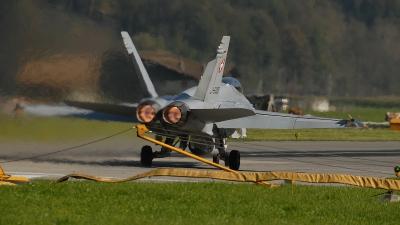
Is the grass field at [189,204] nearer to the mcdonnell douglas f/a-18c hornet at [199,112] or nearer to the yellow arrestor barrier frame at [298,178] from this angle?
the yellow arrestor barrier frame at [298,178]

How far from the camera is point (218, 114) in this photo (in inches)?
952

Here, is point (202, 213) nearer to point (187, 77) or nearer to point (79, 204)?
point (79, 204)

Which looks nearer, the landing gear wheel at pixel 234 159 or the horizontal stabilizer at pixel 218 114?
the horizontal stabilizer at pixel 218 114

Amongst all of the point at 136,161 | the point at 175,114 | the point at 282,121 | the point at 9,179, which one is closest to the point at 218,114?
the point at 175,114

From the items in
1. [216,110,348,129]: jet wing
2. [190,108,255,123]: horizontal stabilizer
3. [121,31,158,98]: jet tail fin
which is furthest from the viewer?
[216,110,348,129]: jet wing

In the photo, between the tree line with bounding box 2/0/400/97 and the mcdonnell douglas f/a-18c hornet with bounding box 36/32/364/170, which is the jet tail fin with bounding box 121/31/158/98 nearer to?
the mcdonnell douglas f/a-18c hornet with bounding box 36/32/364/170

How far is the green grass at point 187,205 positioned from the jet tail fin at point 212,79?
26.2 ft

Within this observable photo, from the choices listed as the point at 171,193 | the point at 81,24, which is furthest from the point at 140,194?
the point at 81,24

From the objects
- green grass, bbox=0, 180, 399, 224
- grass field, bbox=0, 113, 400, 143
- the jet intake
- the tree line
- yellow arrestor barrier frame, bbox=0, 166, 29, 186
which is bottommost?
green grass, bbox=0, 180, 399, 224

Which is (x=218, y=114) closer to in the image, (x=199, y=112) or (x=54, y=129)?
(x=199, y=112)

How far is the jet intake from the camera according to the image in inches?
938

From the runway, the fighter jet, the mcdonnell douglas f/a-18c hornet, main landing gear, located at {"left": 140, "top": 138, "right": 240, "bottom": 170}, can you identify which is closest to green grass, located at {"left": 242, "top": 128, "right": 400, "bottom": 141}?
the runway

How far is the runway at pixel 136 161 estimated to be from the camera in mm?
23625

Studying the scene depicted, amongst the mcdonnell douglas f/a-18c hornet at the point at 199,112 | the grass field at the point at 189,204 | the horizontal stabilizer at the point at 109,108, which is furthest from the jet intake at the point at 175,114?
the grass field at the point at 189,204
